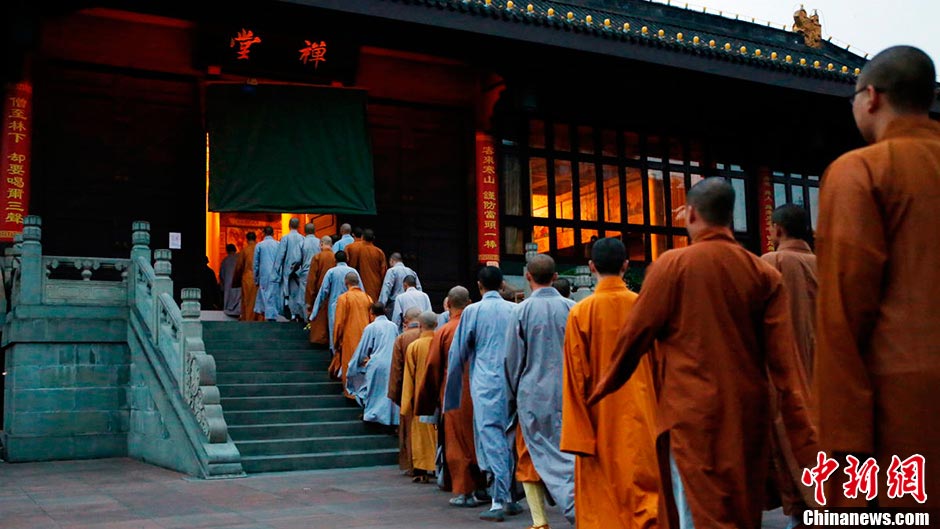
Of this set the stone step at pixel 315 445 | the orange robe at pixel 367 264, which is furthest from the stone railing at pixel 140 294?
the orange robe at pixel 367 264

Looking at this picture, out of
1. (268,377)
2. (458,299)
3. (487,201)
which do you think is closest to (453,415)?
(458,299)

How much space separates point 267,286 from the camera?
13.7m

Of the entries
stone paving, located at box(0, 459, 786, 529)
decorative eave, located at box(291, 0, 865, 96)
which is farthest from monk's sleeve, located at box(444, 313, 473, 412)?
decorative eave, located at box(291, 0, 865, 96)

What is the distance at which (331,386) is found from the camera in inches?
457

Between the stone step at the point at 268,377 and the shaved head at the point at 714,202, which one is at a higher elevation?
the shaved head at the point at 714,202

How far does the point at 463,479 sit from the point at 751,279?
410 centimetres

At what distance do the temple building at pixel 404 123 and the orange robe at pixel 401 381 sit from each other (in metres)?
5.85

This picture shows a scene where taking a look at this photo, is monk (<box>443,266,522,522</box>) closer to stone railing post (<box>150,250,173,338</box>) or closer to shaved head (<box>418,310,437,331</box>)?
shaved head (<box>418,310,437,331</box>)

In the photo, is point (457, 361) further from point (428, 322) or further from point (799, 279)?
point (799, 279)

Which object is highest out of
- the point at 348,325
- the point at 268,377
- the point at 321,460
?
the point at 348,325

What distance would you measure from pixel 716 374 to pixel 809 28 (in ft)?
66.8

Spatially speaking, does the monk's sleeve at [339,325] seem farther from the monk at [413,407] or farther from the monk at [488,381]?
the monk at [488,381]

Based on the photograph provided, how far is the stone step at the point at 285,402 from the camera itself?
1070 cm

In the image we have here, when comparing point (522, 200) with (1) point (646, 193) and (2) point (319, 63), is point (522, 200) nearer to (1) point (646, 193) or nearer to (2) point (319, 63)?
(1) point (646, 193)
